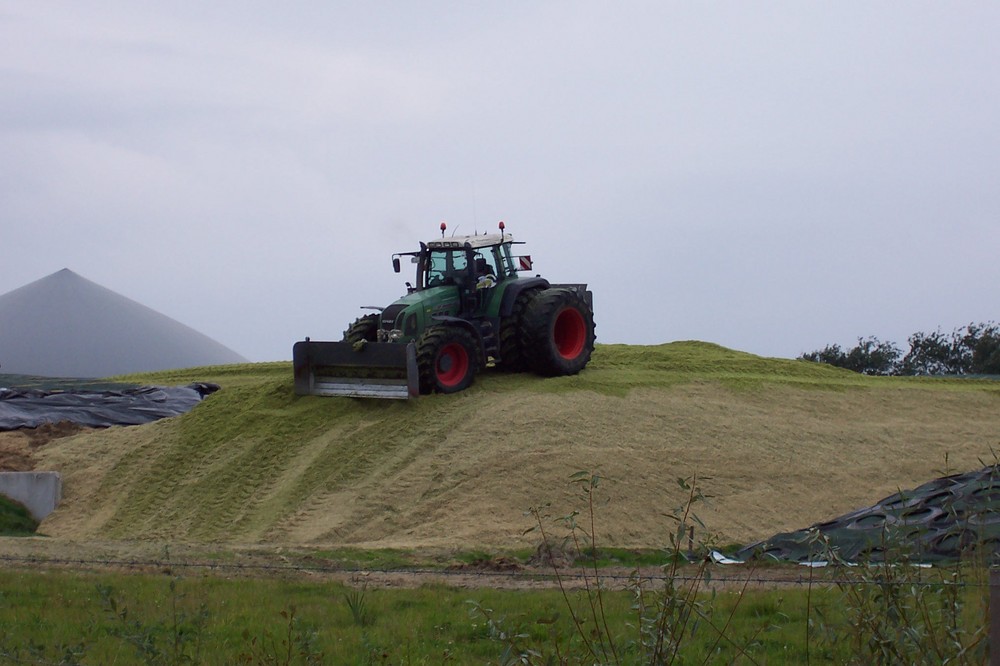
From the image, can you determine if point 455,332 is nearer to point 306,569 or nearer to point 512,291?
point 512,291

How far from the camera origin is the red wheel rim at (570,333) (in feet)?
58.4

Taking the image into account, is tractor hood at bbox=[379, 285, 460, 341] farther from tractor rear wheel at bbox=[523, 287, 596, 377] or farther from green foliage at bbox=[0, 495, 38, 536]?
green foliage at bbox=[0, 495, 38, 536]

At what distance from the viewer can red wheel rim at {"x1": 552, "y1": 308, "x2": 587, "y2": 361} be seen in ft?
58.4

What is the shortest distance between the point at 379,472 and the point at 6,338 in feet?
68.1

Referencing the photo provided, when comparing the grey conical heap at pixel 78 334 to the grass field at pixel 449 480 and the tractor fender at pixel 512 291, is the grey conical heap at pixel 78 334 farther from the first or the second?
the tractor fender at pixel 512 291

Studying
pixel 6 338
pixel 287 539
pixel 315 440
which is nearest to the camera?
pixel 287 539

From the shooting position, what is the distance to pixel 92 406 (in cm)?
1936

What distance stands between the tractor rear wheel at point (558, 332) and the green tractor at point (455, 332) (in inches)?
0.6

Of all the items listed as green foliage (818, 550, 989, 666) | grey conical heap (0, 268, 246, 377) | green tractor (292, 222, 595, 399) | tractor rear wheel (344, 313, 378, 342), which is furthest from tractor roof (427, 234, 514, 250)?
grey conical heap (0, 268, 246, 377)

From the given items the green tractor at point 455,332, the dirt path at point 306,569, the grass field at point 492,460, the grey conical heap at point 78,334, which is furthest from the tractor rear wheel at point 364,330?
the grey conical heap at point 78,334

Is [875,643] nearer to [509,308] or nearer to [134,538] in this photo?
[134,538]

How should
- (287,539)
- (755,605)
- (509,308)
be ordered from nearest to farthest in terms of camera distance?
(755,605), (287,539), (509,308)

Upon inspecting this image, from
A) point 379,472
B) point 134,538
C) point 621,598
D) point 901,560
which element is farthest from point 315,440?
point 901,560

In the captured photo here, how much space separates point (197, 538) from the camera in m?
13.7
